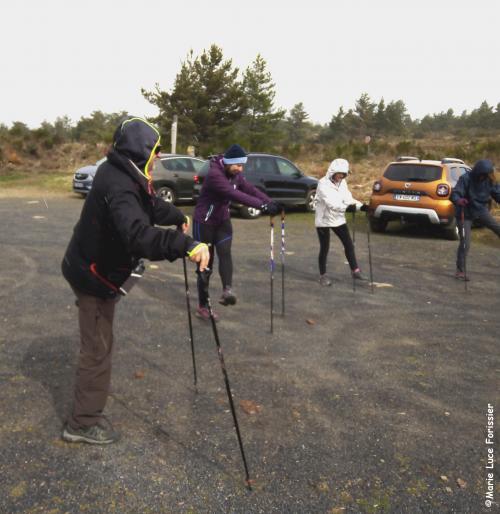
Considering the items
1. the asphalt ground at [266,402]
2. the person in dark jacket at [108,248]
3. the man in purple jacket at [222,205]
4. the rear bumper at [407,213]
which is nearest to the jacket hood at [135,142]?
the person in dark jacket at [108,248]

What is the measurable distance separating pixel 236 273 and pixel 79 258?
550cm

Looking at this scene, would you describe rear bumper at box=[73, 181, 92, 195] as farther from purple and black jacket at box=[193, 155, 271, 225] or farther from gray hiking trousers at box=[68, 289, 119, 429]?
gray hiking trousers at box=[68, 289, 119, 429]

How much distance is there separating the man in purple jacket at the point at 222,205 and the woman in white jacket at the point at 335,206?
1759mm

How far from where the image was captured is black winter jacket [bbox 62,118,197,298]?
3191 millimetres

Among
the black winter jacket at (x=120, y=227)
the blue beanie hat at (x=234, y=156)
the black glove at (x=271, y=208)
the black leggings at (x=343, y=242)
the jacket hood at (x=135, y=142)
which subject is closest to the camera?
the black winter jacket at (x=120, y=227)

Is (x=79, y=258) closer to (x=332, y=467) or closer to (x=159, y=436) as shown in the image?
(x=159, y=436)

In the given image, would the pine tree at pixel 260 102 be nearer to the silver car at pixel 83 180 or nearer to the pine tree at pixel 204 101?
the pine tree at pixel 204 101

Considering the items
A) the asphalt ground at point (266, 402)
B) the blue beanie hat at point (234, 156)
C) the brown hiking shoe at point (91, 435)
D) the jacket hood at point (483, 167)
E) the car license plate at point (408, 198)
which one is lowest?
the asphalt ground at point (266, 402)

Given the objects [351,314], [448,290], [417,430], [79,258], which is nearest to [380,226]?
[448,290]

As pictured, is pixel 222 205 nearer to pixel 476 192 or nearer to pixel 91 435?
pixel 91 435

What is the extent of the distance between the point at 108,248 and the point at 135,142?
70 cm

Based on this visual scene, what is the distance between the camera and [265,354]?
5.41 m

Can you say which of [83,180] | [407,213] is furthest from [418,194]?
[83,180]

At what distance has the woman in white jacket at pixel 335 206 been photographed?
8.05 meters
